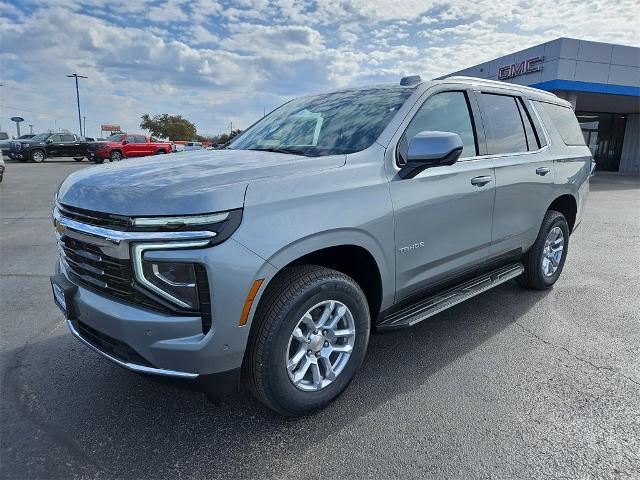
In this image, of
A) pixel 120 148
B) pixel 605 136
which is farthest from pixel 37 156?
pixel 605 136

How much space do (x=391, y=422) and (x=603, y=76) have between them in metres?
21.6

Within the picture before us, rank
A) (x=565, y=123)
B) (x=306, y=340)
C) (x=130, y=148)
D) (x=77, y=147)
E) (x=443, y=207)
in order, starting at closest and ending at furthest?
(x=306, y=340)
(x=443, y=207)
(x=565, y=123)
(x=130, y=148)
(x=77, y=147)

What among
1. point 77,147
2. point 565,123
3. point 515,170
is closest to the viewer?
point 515,170

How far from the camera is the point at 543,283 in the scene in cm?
465

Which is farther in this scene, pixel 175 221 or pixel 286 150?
pixel 286 150

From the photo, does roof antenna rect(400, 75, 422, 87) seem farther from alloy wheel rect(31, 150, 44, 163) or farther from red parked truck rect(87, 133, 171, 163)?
alloy wheel rect(31, 150, 44, 163)

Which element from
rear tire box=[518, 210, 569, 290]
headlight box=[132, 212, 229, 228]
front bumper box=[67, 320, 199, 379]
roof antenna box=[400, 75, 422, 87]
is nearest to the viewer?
headlight box=[132, 212, 229, 228]

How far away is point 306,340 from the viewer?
8.15ft

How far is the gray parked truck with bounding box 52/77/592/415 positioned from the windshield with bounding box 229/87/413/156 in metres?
0.02

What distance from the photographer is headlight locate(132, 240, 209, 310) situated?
2.00 metres

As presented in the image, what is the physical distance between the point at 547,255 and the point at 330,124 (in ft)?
9.65

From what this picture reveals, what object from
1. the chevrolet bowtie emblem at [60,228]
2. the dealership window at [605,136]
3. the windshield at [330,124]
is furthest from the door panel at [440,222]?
the dealership window at [605,136]

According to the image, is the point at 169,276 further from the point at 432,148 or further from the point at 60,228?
the point at 432,148

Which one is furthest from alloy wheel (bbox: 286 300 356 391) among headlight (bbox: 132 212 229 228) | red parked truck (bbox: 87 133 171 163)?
red parked truck (bbox: 87 133 171 163)
